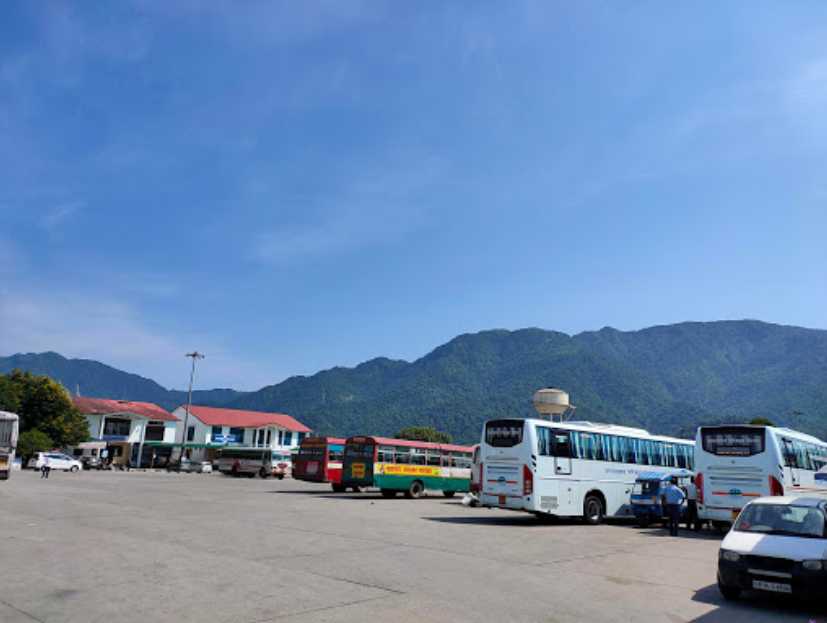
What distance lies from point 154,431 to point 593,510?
69722mm

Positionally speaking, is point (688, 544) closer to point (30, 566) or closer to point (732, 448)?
point (732, 448)

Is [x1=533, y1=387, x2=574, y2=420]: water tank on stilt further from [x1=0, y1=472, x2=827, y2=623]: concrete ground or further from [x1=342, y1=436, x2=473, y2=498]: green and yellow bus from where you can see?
[x1=0, y1=472, x2=827, y2=623]: concrete ground

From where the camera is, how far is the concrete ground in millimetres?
7914

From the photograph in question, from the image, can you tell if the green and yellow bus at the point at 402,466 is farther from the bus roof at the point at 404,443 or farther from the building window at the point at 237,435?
the building window at the point at 237,435

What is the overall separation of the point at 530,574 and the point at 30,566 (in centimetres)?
763

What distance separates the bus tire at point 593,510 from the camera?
21641mm

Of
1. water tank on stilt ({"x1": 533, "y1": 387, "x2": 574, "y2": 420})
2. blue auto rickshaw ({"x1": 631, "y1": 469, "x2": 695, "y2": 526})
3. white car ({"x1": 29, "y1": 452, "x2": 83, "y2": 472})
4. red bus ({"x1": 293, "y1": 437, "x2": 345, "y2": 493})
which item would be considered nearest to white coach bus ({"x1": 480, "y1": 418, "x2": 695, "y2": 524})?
blue auto rickshaw ({"x1": 631, "y1": 469, "x2": 695, "y2": 526})

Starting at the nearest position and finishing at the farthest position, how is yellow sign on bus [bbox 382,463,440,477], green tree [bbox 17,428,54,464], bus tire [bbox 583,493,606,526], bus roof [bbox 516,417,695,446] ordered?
bus roof [bbox 516,417,695,446], bus tire [bbox 583,493,606,526], yellow sign on bus [bbox 382,463,440,477], green tree [bbox 17,428,54,464]

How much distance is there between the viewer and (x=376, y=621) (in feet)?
24.2

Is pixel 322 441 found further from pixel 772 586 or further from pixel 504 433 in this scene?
pixel 772 586

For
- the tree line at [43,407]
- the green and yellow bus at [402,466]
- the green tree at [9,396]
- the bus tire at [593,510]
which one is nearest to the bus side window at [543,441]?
the bus tire at [593,510]

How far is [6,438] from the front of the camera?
30328mm

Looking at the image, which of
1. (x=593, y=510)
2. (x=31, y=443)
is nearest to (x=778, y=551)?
(x=593, y=510)

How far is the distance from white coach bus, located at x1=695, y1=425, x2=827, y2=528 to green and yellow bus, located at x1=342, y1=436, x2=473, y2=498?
16.0m
